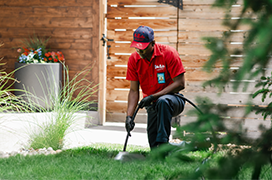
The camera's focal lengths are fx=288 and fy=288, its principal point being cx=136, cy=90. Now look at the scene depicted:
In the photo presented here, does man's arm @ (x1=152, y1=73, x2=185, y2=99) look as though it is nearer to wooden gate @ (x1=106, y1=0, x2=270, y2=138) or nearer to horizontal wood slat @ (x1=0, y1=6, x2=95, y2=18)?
wooden gate @ (x1=106, y1=0, x2=270, y2=138)

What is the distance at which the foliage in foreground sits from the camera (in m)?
0.63

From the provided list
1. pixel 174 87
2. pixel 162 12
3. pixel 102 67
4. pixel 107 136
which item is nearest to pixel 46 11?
pixel 102 67

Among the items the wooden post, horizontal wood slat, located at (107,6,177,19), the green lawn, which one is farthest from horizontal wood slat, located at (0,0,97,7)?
the green lawn

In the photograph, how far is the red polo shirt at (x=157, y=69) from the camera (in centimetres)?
253

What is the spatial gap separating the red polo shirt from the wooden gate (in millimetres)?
1130

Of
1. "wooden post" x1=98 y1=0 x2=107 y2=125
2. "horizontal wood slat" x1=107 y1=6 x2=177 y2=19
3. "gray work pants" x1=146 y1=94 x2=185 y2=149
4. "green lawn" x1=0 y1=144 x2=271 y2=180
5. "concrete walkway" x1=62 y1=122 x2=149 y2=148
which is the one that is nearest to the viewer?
"green lawn" x1=0 y1=144 x2=271 y2=180

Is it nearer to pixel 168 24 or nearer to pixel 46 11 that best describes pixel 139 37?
pixel 168 24

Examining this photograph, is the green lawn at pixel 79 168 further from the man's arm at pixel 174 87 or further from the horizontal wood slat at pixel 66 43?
the horizontal wood slat at pixel 66 43

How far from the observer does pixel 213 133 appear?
800mm

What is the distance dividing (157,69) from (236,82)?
192cm

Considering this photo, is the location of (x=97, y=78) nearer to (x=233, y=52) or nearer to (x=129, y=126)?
(x=129, y=126)

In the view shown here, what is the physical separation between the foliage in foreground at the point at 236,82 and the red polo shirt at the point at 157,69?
1703 mm

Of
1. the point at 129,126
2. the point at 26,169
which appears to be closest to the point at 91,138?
the point at 129,126

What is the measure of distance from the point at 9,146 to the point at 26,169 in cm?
102
